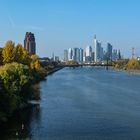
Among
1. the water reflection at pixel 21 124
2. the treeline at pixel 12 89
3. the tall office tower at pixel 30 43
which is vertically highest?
the tall office tower at pixel 30 43

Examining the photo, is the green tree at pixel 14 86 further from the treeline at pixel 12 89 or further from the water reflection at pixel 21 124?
the water reflection at pixel 21 124

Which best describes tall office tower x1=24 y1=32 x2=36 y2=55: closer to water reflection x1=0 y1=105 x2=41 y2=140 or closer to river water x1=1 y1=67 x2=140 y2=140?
river water x1=1 y1=67 x2=140 y2=140

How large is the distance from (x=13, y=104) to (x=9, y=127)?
60.8 inches

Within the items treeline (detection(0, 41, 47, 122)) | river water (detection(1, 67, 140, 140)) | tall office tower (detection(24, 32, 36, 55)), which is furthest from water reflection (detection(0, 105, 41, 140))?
tall office tower (detection(24, 32, 36, 55))

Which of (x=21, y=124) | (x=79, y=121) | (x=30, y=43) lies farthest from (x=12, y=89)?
(x=30, y=43)

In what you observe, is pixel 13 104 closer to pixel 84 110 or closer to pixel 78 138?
pixel 78 138

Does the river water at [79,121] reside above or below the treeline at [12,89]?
below

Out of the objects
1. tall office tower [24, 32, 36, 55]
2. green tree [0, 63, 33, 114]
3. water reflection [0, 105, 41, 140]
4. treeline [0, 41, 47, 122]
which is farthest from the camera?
tall office tower [24, 32, 36, 55]

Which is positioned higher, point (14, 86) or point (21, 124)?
point (14, 86)

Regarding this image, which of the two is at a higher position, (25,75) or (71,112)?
(25,75)

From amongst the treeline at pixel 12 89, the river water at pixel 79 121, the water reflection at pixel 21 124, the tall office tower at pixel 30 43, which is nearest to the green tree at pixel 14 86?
the treeline at pixel 12 89

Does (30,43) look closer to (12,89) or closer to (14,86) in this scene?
(14,86)

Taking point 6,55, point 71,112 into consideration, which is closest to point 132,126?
point 71,112

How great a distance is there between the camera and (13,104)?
1019 inches
